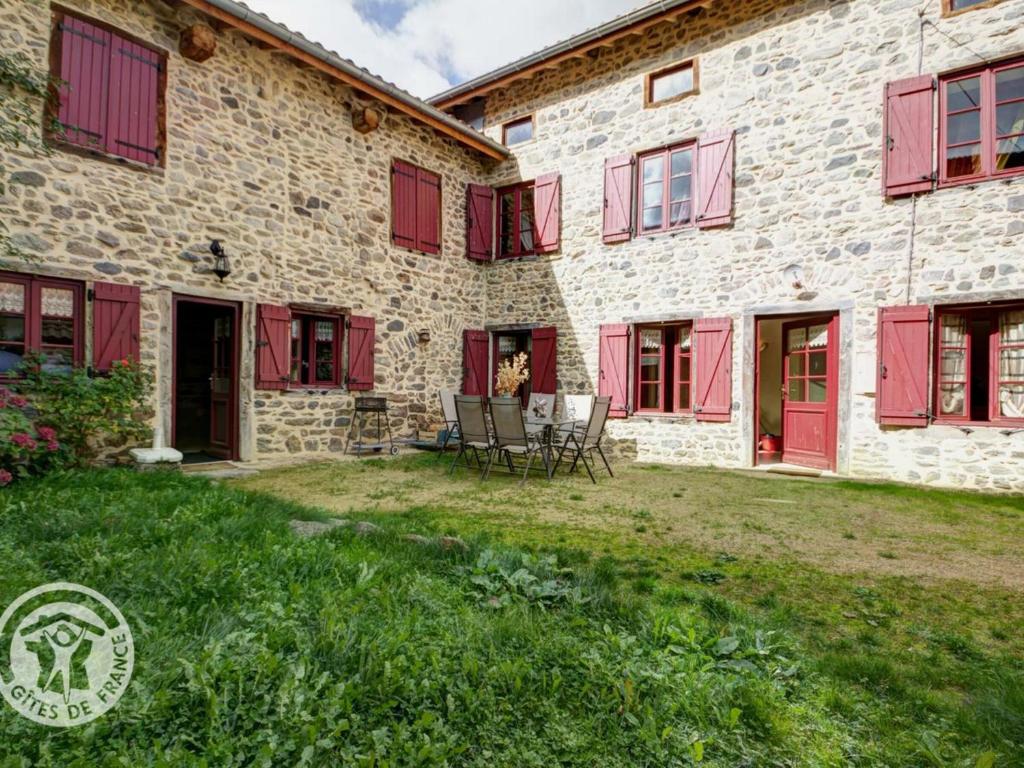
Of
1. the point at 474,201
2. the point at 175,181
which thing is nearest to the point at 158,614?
the point at 175,181

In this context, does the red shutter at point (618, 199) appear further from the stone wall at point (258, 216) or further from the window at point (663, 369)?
the stone wall at point (258, 216)

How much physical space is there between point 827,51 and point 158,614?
28.4 ft

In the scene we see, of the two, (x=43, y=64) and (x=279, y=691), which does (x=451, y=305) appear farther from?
(x=279, y=691)

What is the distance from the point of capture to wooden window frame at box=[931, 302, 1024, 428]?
571 cm

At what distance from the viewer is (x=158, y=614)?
1799 mm

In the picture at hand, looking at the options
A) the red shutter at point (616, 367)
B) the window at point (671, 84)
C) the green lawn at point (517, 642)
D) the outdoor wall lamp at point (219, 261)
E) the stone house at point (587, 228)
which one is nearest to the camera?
the green lawn at point (517, 642)

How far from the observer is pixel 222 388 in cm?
685

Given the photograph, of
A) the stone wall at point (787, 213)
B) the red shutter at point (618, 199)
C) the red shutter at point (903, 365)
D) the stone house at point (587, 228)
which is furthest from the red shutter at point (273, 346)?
the red shutter at point (903, 365)

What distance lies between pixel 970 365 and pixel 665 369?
3.50 meters

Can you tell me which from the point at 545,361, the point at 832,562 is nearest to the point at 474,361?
the point at 545,361

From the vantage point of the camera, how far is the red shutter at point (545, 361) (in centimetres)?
869

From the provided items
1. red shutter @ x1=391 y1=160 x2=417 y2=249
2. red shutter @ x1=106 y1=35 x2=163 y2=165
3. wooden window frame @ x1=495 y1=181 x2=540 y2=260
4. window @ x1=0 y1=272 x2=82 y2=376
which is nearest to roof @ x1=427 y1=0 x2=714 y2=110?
wooden window frame @ x1=495 y1=181 x2=540 y2=260

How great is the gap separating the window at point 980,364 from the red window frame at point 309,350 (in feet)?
24.7

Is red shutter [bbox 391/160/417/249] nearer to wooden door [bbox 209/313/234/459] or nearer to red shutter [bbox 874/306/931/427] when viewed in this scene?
wooden door [bbox 209/313/234/459]
